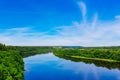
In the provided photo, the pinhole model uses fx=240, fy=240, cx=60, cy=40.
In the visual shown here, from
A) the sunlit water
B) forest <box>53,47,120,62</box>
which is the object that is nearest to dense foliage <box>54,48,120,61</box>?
forest <box>53,47,120,62</box>

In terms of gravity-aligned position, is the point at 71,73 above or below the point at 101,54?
below

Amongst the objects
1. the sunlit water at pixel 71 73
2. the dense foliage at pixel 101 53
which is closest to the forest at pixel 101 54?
the dense foliage at pixel 101 53

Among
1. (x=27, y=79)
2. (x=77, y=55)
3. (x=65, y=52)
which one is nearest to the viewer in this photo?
(x=27, y=79)

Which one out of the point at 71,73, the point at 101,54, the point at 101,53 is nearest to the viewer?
the point at 71,73

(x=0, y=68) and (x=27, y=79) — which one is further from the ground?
(x=0, y=68)

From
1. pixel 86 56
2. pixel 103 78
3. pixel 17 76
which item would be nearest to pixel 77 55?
pixel 86 56

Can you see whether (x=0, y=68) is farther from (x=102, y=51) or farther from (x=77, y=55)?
(x=77, y=55)

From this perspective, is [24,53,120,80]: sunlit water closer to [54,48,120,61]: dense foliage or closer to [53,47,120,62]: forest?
[53,47,120,62]: forest

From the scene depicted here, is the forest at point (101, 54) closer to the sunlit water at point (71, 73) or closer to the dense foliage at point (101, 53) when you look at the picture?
the dense foliage at point (101, 53)

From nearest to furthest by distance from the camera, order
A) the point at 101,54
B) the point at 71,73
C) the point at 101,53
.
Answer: the point at 71,73 → the point at 101,54 → the point at 101,53

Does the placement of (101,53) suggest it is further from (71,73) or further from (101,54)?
(71,73)

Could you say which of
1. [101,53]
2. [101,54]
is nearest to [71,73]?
[101,54]
